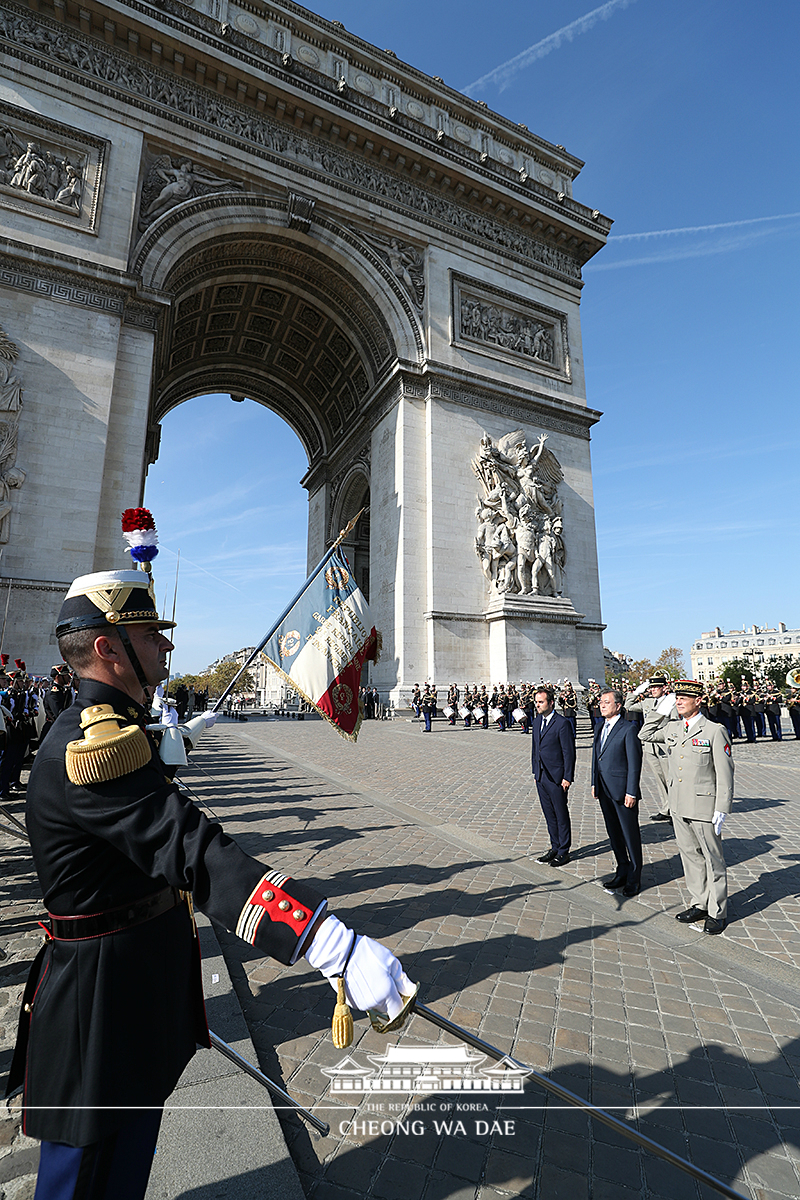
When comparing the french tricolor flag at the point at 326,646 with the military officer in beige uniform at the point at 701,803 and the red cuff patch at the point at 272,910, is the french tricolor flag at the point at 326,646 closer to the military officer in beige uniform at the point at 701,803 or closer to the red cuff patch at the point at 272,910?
the military officer in beige uniform at the point at 701,803

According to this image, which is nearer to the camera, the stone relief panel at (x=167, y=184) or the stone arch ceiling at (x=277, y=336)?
the stone relief panel at (x=167, y=184)

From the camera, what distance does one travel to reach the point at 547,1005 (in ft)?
9.98

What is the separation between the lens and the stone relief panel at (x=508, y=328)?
2288cm

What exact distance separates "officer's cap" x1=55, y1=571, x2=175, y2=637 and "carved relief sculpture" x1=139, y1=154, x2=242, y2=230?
68.3 ft

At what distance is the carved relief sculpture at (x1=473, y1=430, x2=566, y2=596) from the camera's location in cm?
2116

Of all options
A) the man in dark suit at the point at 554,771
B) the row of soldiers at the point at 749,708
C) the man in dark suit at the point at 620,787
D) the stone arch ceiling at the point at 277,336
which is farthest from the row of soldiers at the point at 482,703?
the stone arch ceiling at the point at 277,336

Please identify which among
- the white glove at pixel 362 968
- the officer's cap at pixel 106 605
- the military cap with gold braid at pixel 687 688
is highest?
the officer's cap at pixel 106 605

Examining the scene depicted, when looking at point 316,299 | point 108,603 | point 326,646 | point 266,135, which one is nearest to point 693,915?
point 326,646

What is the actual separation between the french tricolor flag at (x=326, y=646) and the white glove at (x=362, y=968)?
325 cm

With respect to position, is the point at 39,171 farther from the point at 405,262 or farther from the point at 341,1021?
the point at 341,1021

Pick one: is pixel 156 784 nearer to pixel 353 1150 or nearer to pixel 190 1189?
pixel 190 1189

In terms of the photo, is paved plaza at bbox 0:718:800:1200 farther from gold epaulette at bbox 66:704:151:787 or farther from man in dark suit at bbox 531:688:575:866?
gold epaulette at bbox 66:704:151:787

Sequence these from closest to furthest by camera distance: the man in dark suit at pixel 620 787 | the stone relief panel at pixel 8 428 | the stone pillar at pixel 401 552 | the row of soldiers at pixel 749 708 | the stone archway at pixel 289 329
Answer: the man in dark suit at pixel 620 787
the stone relief panel at pixel 8 428
the row of soldiers at pixel 749 708
the stone archway at pixel 289 329
the stone pillar at pixel 401 552

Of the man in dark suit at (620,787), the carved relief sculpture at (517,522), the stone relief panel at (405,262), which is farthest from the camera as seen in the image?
the stone relief panel at (405,262)
